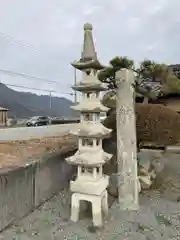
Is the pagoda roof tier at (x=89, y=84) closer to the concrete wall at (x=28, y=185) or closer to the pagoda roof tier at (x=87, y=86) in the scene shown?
the pagoda roof tier at (x=87, y=86)

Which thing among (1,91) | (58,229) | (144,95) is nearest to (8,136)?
(144,95)

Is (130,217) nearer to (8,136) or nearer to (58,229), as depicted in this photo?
(58,229)

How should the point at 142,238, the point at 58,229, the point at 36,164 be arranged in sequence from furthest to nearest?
the point at 36,164 → the point at 58,229 → the point at 142,238

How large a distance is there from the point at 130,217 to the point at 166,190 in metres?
2.12

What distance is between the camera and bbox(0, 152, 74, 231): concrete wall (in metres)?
4.54

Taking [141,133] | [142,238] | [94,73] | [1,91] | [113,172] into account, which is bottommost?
[142,238]

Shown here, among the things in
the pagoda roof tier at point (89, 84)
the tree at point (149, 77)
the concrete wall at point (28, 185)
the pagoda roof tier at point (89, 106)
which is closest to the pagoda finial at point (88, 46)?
the pagoda roof tier at point (89, 84)

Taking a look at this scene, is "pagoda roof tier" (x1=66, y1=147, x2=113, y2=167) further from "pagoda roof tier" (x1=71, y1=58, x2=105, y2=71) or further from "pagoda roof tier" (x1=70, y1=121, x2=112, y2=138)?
"pagoda roof tier" (x1=71, y1=58, x2=105, y2=71)

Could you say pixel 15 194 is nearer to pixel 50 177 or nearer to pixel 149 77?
pixel 50 177

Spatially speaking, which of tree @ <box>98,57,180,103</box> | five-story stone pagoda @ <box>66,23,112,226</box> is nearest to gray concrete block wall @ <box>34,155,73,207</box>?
five-story stone pagoda @ <box>66,23,112,226</box>

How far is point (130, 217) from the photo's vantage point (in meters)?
5.19

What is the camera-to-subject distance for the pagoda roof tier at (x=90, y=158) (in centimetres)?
478

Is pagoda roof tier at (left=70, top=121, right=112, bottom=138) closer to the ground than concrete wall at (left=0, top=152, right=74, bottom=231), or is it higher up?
higher up

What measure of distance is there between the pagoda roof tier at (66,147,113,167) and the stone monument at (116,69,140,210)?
2.70 ft
